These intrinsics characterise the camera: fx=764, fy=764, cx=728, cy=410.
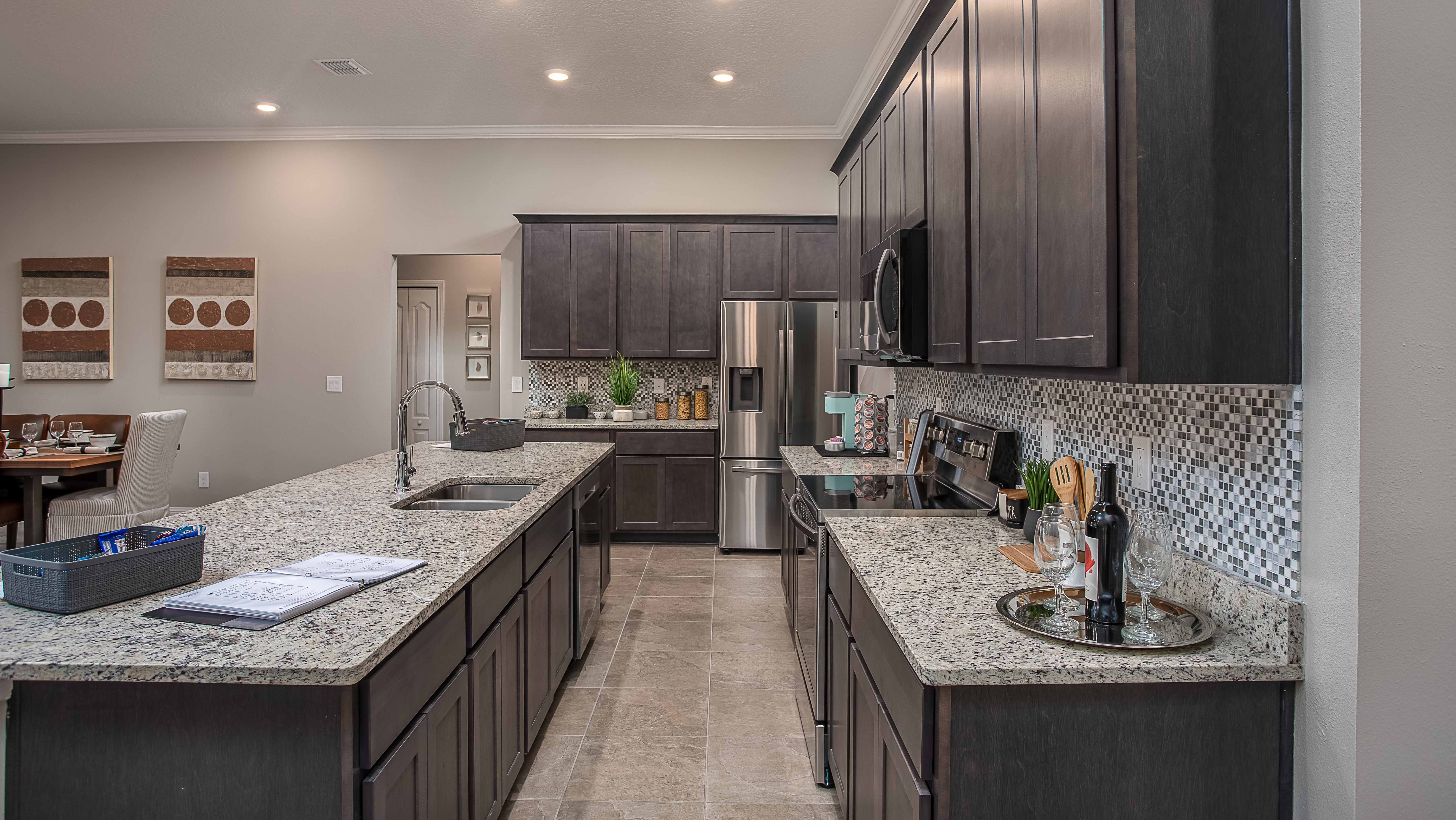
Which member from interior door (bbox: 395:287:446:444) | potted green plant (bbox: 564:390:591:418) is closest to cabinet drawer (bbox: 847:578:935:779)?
potted green plant (bbox: 564:390:591:418)

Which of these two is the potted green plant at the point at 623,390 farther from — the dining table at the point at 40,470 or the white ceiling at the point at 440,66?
the dining table at the point at 40,470

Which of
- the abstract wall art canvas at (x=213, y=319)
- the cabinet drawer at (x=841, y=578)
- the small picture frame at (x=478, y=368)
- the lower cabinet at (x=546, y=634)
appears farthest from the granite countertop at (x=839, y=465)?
the abstract wall art canvas at (x=213, y=319)

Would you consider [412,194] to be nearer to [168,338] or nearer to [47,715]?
[168,338]

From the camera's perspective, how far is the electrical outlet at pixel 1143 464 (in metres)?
1.64

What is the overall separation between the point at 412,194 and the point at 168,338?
2172mm

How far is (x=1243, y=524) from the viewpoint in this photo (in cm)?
132

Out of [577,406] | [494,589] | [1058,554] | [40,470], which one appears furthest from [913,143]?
[40,470]

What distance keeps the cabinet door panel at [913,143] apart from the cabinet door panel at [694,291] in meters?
2.93

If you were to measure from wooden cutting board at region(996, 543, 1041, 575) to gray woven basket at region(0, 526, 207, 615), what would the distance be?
1653 millimetres

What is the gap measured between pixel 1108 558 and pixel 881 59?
3.76 meters

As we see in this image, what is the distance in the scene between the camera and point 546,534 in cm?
245

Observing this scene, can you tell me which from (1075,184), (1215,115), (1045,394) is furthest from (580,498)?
(1215,115)

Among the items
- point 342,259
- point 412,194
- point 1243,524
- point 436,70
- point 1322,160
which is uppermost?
point 436,70

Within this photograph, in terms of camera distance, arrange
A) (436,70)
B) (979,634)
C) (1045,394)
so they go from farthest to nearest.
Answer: (436,70) < (1045,394) < (979,634)
